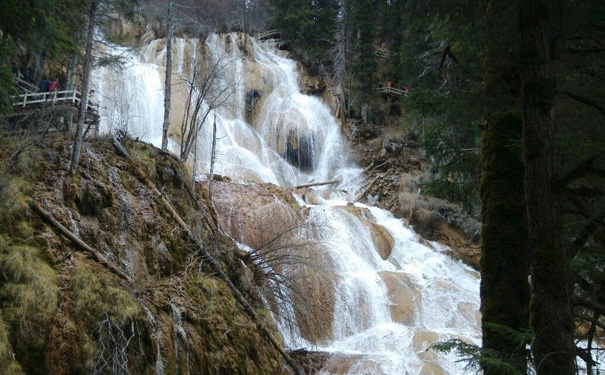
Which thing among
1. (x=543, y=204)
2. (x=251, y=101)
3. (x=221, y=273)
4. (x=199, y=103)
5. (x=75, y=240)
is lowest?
(x=221, y=273)

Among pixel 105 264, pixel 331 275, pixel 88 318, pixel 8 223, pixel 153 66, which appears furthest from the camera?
pixel 153 66

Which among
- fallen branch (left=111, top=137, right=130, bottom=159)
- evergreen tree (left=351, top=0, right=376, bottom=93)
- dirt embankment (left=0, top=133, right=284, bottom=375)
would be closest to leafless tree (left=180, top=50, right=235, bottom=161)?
dirt embankment (left=0, top=133, right=284, bottom=375)

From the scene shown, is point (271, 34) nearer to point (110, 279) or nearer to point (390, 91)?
point (390, 91)

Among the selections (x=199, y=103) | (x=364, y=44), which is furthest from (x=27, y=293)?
(x=364, y=44)

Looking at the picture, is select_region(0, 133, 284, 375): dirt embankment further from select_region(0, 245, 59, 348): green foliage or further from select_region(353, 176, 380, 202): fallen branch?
select_region(353, 176, 380, 202): fallen branch

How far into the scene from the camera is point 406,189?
25062 millimetres

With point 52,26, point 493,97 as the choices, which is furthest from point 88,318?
point 493,97

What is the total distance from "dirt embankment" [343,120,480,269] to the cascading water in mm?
1002

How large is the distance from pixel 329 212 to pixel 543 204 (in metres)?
14.2

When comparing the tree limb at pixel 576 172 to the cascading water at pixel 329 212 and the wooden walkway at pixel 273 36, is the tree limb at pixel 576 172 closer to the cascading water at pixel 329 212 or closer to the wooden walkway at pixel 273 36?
the cascading water at pixel 329 212

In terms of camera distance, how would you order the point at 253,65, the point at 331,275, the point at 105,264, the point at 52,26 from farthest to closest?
the point at 253,65
the point at 331,275
the point at 52,26
the point at 105,264

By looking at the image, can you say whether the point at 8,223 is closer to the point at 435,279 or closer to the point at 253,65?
the point at 435,279

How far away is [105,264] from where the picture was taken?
685 centimetres

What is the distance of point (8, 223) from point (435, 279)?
13.1m
